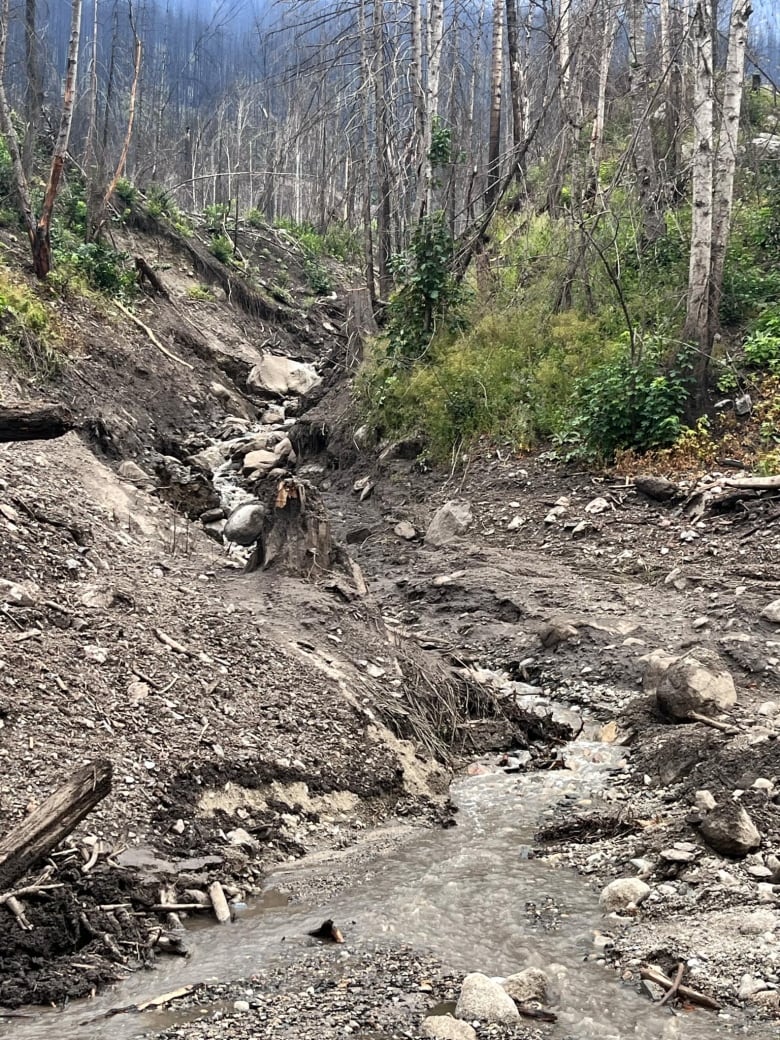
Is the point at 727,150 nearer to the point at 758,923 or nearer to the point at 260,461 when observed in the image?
the point at 260,461

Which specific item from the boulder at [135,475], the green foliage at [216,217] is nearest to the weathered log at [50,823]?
the boulder at [135,475]

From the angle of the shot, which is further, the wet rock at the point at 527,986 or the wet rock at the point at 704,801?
the wet rock at the point at 704,801

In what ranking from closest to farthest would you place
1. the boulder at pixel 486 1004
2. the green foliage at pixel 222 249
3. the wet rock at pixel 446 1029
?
the wet rock at pixel 446 1029 → the boulder at pixel 486 1004 → the green foliage at pixel 222 249

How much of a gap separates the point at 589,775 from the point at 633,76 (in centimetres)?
1121

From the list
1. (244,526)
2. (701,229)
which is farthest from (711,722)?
(701,229)

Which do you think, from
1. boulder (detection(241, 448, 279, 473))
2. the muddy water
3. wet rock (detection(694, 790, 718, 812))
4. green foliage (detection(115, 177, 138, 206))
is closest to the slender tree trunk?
boulder (detection(241, 448, 279, 473))

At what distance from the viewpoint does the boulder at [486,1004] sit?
9.09ft

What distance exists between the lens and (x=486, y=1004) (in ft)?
9.20

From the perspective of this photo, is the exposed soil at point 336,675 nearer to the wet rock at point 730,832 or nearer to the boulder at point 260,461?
the wet rock at point 730,832

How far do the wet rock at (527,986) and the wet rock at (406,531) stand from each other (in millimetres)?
7273

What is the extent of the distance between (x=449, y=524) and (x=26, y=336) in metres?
6.55

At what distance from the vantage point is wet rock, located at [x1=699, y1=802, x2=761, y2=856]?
374 cm

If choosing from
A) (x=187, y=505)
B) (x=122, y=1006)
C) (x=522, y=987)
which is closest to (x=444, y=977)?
(x=522, y=987)

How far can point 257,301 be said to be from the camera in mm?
22750
